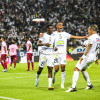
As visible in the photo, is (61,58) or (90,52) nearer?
(90,52)

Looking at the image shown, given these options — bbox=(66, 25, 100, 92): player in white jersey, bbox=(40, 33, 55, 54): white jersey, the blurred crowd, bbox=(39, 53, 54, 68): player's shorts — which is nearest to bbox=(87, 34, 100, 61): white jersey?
bbox=(66, 25, 100, 92): player in white jersey

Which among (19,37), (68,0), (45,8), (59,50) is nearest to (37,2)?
(45,8)

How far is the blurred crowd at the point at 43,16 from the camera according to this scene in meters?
40.9

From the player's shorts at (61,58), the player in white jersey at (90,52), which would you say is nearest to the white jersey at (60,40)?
the player's shorts at (61,58)

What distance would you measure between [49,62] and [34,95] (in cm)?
192

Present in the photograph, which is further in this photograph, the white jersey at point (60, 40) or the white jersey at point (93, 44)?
the white jersey at point (60, 40)

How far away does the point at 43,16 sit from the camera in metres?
45.9

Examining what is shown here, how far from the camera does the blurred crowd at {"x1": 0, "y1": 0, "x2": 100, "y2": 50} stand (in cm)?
4094

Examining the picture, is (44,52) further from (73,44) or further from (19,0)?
(19,0)

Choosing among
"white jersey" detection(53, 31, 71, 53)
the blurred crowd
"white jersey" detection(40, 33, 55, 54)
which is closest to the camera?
"white jersey" detection(40, 33, 55, 54)

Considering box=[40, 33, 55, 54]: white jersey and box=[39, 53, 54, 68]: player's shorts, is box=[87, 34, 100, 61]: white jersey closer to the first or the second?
box=[39, 53, 54, 68]: player's shorts

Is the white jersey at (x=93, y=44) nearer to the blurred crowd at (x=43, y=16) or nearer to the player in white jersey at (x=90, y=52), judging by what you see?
the player in white jersey at (x=90, y=52)

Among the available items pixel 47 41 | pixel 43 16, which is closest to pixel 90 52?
pixel 47 41

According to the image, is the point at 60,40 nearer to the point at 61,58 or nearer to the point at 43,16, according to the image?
the point at 61,58
